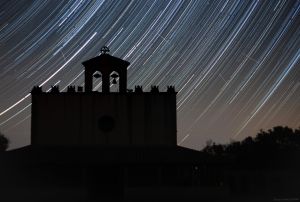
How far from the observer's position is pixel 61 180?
27156 mm

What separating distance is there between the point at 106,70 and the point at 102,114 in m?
2.41

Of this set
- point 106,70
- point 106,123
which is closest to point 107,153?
point 106,123

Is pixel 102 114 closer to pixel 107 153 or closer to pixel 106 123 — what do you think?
pixel 106 123

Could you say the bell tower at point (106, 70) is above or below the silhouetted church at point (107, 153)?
above

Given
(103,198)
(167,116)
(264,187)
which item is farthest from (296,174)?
(103,198)

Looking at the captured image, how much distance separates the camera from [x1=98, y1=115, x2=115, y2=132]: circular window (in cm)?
2998

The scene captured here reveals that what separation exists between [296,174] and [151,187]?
1070 inches

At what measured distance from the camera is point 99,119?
30.1 metres

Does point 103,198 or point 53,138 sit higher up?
point 53,138

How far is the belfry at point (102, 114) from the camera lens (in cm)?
3002

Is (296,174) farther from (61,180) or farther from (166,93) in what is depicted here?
(61,180)

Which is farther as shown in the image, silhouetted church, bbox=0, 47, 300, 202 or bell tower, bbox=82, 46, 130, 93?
bell tower, bbox=82, 46, 130, 93

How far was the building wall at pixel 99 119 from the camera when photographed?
98.3 feet

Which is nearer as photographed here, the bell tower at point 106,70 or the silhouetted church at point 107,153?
the silhouetted church at point 107,153
